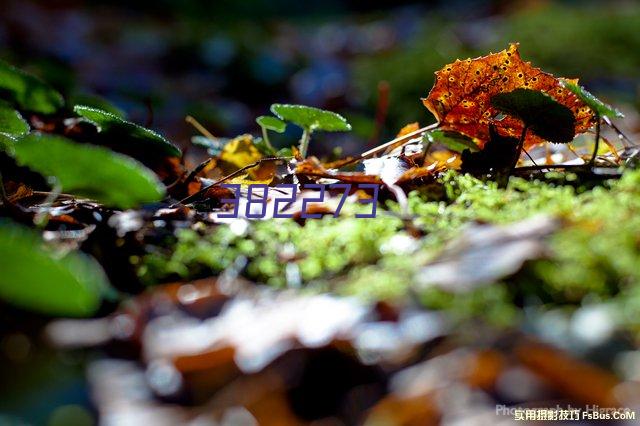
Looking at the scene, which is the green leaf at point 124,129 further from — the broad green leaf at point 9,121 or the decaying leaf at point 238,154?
the decaying leaf at point 238,154

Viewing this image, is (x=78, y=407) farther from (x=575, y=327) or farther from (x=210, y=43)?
(x=210, y=43)

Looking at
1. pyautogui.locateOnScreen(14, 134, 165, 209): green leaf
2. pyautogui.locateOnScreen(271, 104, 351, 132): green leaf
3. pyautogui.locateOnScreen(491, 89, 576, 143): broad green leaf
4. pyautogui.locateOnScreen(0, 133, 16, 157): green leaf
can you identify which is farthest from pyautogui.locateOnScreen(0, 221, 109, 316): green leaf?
pyautogui.locateOnScreen(491, 89, 576, 143): broad green leaf

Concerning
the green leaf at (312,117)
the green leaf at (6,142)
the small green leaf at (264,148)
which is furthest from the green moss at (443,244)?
the small green leaf at (264,148)

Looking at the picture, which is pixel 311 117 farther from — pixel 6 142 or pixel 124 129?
pixel 6 142

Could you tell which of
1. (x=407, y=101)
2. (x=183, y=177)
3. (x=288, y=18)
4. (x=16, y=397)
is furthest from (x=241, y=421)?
(x=288, y=18)

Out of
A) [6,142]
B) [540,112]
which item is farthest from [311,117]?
[6,142]
